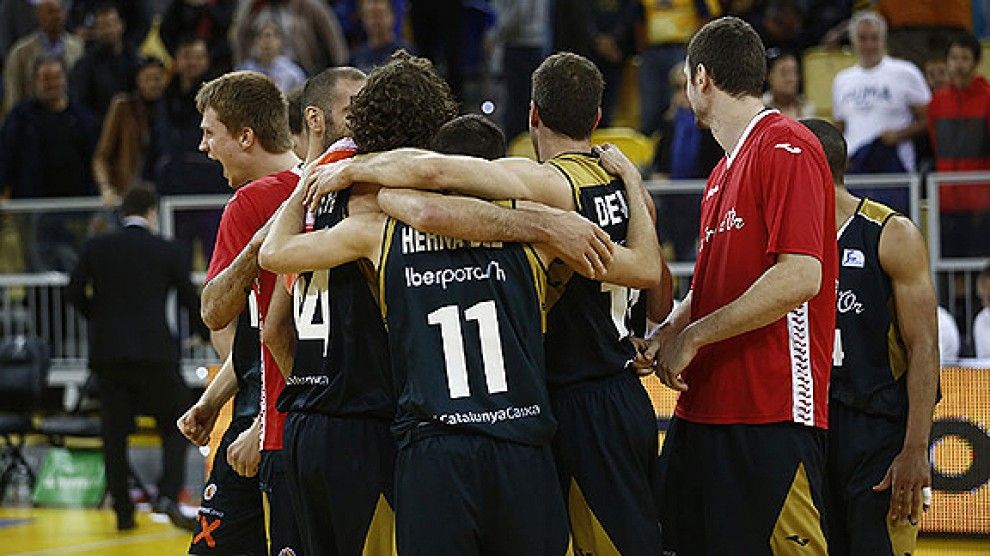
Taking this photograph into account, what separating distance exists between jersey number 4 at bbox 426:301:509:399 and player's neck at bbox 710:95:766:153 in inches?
48.5

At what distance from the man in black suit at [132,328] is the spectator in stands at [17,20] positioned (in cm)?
700

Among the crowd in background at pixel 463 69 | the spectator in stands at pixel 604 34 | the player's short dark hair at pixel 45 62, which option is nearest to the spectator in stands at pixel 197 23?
the crowd in background at pixel 463 69

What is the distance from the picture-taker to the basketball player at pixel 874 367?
611cm

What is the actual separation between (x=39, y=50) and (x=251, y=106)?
37.5 feet

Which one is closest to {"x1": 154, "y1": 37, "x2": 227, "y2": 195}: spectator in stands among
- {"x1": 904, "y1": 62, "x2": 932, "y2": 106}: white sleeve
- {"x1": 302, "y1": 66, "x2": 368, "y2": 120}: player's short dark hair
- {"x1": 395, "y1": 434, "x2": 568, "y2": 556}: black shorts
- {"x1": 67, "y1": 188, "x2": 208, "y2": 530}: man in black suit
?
{"x1": 67, "y1": 188, "x2": 208, "y2": 530}: man in black suit

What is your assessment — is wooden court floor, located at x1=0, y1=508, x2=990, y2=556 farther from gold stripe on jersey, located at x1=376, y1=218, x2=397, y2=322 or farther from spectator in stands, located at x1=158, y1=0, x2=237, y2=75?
gold stripe on jersey, located at x1=376, y1=218, x2=397, y2=322

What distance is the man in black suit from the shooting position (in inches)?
470

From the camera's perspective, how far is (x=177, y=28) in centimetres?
1678

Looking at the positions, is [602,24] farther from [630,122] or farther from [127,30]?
[127,30]

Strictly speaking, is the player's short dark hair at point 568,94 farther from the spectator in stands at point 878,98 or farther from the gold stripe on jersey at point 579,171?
the spectator in stands at point 878,98

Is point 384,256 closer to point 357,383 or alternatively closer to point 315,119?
point 357,383

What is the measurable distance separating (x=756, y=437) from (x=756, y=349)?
314 mm

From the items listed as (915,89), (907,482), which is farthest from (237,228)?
(915,89)

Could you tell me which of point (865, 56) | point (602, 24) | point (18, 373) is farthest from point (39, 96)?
point (865, 56)
